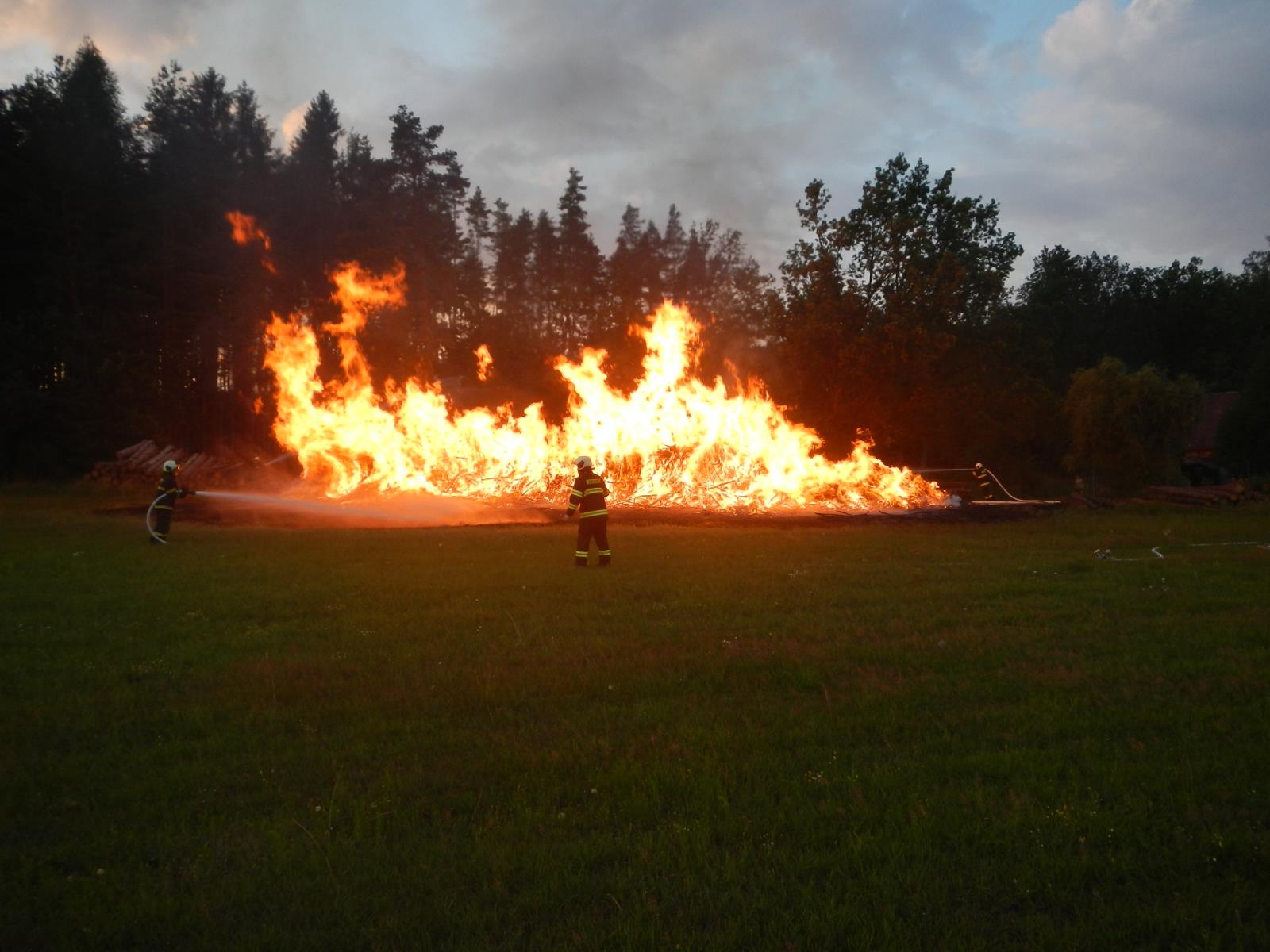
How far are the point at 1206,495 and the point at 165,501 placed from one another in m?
26.2

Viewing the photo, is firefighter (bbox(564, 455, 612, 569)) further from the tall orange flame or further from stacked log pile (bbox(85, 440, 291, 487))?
stacked log pile (bbox(85, 440, 291, 487))

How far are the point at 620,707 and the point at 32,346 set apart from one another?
128 ft

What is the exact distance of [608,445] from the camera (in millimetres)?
26438

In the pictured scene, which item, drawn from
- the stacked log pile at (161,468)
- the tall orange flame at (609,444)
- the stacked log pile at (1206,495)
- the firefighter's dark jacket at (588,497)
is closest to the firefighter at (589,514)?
the firefighter's dark jacket at (588,497)

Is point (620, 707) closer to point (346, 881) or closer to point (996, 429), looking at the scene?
point (346, 881)

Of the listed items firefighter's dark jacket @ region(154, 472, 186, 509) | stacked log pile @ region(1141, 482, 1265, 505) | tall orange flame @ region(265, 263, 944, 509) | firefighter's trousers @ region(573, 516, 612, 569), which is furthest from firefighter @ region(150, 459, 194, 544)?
stacked log pile @ region(1141, 482, 1265, 505)

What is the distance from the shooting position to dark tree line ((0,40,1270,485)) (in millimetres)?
34125

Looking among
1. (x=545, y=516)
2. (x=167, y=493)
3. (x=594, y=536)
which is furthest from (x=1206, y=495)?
(x=167, y=493)

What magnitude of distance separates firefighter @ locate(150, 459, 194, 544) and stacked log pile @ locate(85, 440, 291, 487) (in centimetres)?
1187

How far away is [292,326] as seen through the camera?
30.2 metres

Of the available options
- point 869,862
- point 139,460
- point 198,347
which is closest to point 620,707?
point 869,862

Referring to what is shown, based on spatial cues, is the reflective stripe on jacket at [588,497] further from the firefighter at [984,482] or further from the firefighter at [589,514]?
the firefighter at [984,482]

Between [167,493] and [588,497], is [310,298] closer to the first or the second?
[167,493]

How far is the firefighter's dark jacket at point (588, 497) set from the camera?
14723 millimetres
